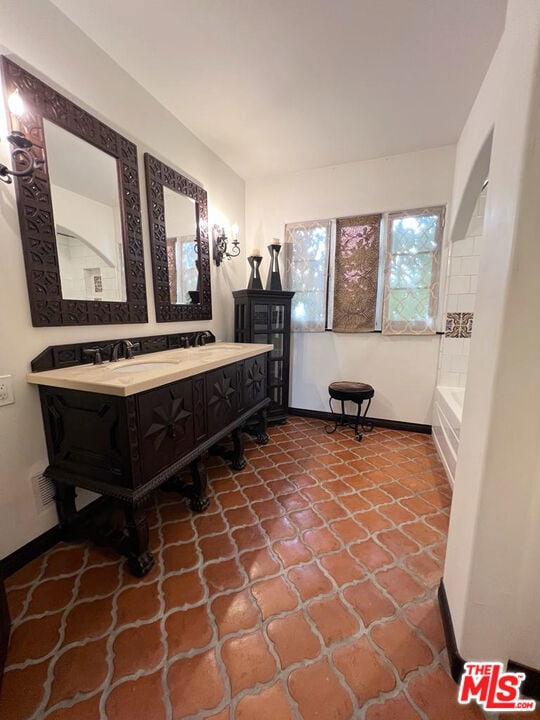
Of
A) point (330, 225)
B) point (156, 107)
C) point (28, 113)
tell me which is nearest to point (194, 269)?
point (156, 107)

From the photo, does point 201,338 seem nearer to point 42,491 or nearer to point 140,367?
point 140,367

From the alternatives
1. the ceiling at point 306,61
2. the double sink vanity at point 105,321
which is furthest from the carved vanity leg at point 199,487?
the ceiling at point 306,61

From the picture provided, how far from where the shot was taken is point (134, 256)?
6.46 ft

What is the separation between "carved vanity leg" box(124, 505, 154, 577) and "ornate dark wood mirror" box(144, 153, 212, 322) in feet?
4.48

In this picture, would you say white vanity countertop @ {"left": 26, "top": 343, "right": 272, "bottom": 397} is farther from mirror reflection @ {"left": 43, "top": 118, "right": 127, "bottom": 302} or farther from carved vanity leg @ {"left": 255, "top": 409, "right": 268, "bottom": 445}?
carved vanity leg @ {"left": 255, "top": 409, "right": 268, "bottom": 445}

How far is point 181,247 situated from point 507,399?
7.83 ft

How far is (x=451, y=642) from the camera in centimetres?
104

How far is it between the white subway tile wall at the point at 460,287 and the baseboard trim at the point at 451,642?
1870mm

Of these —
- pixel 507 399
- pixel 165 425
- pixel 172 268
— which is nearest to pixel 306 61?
pixel 172 268

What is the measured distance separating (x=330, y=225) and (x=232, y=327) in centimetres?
156

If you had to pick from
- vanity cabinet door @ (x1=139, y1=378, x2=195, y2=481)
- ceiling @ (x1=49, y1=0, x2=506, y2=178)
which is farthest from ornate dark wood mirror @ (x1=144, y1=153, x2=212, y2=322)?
vanity cabinet door @ (x1=139, y1=378, x2=195, y2=481)

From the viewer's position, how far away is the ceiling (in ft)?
4.92

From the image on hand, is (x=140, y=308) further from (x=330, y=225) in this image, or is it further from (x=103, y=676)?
(x=330, y=225)

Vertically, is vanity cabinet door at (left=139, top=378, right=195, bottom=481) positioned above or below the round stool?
above
